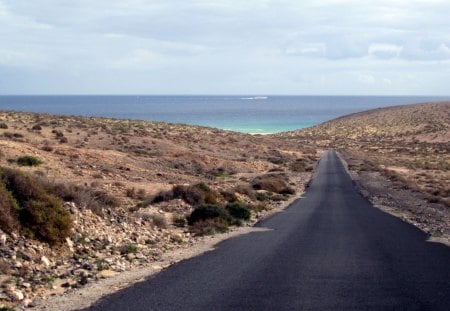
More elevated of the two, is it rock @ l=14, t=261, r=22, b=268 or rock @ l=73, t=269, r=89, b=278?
rock @ l=14, t=261, r=22, b=268

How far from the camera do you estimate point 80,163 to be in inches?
1539

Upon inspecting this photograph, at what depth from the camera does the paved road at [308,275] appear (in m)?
10.8

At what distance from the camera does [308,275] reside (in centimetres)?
1343

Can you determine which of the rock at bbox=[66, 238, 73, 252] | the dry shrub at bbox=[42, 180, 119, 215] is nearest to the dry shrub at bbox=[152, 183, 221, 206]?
the dry shrub at bbox=[42, 180, 119, 215]

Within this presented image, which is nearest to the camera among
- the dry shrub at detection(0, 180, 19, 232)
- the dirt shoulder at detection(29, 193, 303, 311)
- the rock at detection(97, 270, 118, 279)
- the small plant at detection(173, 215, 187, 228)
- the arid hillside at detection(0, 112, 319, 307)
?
the dirt shoulder at detection(29, 193, 303, 311)

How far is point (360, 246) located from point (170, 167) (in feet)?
106

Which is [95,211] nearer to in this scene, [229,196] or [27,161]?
[229,196]

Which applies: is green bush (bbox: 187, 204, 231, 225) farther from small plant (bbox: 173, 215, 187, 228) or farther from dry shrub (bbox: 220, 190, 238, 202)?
dry shrub (bbox: 220, 190, 238, 202)

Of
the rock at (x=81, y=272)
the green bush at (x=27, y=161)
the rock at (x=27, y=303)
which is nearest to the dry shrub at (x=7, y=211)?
the rock at (x=81, y=272)

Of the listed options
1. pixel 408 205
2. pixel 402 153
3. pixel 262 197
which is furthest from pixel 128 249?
pixel 402 153

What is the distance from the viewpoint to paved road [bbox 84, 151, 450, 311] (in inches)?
426

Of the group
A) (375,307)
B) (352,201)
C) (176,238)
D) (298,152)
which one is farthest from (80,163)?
(298,152)

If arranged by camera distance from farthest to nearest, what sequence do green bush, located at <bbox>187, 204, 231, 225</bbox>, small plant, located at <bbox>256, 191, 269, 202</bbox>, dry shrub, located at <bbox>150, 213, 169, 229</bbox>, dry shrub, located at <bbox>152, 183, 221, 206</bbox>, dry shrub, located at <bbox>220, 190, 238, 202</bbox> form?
small plant, located at <bbox>256, 191, 269, 202</bbox> < dry shrub, located at <bbox>220, 190, 238, 202</bbox> < dry shrub, located at <bbox>152, 183, 221, 206</bbox> < green bush, located at <bbox>187, 204, 231, 225</bbox> < dry shrub, located at <bbox>150, 213, 169, 229</bbox>

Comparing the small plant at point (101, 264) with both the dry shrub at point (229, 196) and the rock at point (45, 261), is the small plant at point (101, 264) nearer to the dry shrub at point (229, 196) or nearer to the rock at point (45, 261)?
the rock at point (45, 261)
